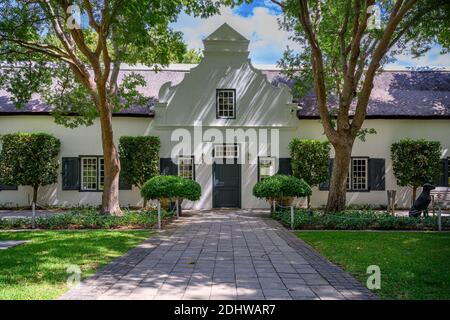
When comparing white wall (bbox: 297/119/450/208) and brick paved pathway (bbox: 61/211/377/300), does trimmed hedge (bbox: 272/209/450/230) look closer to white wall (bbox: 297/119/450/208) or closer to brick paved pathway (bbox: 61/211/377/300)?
brick paved pathway (bbox: 61/211/377/300)

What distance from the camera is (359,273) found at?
645cm

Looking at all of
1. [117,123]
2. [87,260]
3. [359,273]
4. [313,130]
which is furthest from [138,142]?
[359,273]

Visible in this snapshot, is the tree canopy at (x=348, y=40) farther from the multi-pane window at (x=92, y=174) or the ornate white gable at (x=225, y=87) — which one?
the multi-pane window at (x=92, y=174)

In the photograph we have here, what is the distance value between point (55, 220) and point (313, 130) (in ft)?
38.8

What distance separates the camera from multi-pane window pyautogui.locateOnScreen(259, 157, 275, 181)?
18.1 metres

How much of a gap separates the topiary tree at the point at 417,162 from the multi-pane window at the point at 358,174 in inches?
55.4

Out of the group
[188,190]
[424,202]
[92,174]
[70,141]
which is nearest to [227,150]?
[188,190]

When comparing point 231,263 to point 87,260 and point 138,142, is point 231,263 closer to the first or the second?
point 87,260

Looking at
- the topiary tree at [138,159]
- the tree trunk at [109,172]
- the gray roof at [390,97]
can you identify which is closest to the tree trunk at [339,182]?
the gray roof at [390,97]

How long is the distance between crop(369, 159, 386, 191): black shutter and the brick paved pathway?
9387 mm

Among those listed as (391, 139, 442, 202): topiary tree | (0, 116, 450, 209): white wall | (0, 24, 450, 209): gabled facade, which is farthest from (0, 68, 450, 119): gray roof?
(391, 139, 442, 202): topiary tree

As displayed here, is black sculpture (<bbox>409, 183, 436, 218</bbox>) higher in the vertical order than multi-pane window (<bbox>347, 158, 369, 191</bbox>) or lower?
lower

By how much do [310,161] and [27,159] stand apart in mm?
12590

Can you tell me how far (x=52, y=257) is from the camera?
25.0 feet
